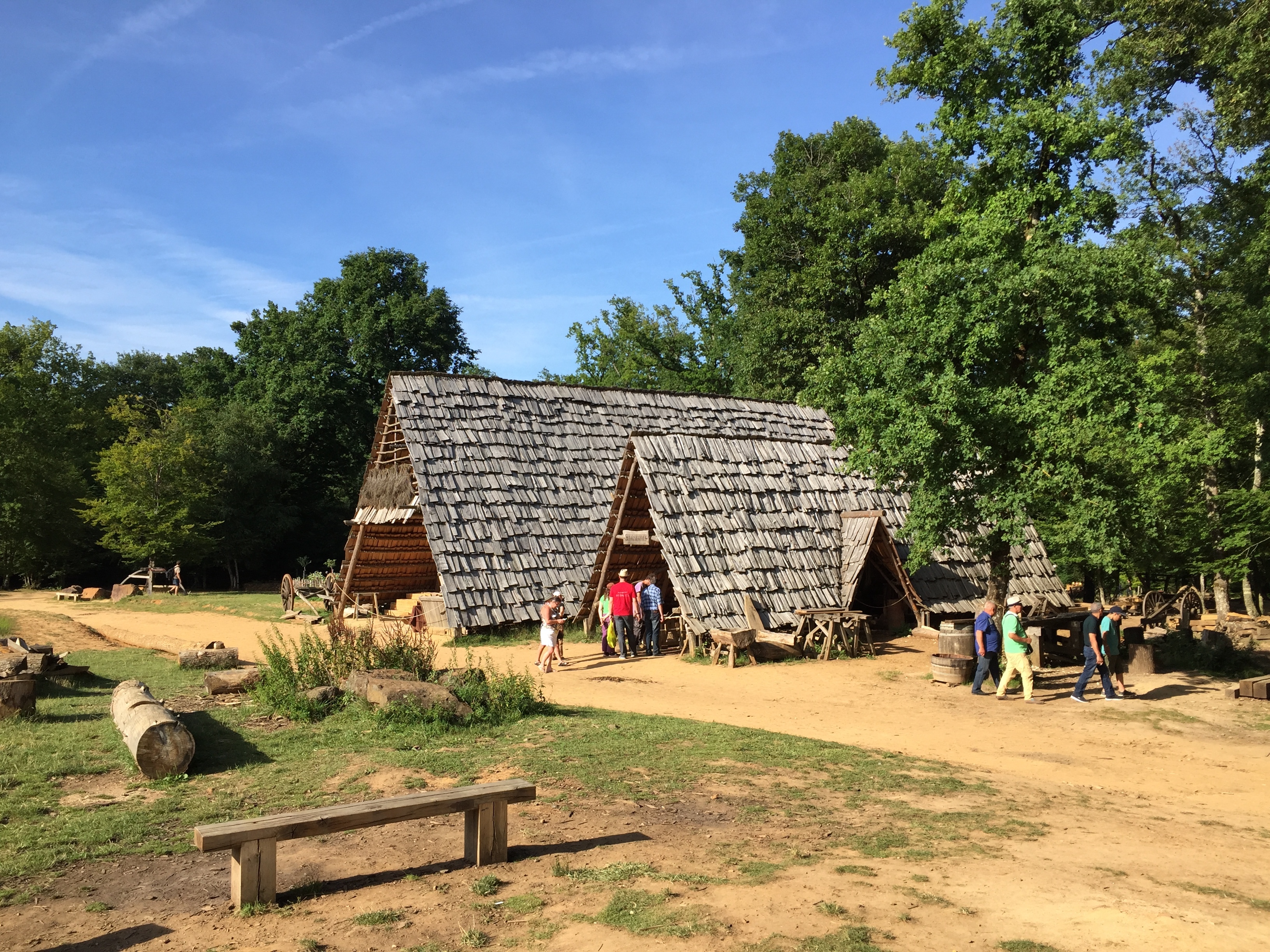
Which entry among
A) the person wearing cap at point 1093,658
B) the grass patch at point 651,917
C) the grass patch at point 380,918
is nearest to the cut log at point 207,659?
the grass patch at point 380,918

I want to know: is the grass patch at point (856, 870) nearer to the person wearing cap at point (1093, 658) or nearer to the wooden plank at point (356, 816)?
the wooden plank at point (356, 816)

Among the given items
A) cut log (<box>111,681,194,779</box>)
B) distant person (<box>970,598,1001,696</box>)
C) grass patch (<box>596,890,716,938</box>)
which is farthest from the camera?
distant person (<box>970,598,1001,696</box>)

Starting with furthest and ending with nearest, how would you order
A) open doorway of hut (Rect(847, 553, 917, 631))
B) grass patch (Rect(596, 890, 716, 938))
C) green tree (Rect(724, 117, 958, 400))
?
green tree (Rect(724, 117, 958, 400)) < open doorway of hut (Rect(847, 553, 917, 631)) < grass patch (Rect(596, 890, 716, 938))

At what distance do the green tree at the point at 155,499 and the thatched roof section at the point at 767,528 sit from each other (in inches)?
906

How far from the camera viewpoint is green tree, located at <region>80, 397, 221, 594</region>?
33281 mm

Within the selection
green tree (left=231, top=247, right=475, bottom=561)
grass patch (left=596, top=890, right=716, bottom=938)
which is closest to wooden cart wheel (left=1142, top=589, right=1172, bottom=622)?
grass patch (left=596, top=890, right=716, bottom=938)

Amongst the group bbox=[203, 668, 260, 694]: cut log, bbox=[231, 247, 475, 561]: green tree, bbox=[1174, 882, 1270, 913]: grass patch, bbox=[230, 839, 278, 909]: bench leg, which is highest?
bbox=[231, 247, 475, 561]: green tree

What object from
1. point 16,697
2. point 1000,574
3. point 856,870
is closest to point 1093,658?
point 1000,574

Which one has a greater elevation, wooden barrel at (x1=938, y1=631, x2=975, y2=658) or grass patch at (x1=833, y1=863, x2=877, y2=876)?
A: wooden barrel at (x1=938, y1=631, x2=975, y2=658)

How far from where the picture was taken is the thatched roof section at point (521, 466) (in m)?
19.4

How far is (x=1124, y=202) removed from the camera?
1020 inches

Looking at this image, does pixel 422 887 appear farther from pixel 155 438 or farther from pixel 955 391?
pixel 155 438

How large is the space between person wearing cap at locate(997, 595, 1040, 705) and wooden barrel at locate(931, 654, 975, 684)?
1018 mm

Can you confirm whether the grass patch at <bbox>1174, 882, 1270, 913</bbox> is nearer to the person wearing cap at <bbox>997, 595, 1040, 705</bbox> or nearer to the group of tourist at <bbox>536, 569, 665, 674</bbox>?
the person wearing cap at <bbox>997, 595, 1040, 705</bbox>
